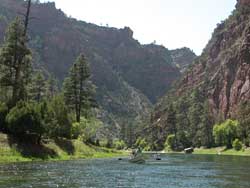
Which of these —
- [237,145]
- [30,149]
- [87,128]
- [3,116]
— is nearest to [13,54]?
[3,116]

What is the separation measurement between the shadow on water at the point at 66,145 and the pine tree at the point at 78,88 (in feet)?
72.1

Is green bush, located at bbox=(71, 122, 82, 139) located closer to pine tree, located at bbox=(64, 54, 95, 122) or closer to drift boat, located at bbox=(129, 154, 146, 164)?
pine tree, located at bbox=(64, 54, 95, 122)

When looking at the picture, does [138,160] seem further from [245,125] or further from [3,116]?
[245,125]

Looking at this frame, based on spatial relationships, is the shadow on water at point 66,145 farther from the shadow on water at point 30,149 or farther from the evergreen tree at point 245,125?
the evergreen tree at point 245,125

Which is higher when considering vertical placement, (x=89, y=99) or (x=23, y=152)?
(x=89, y=99)

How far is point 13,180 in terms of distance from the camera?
3934 cm

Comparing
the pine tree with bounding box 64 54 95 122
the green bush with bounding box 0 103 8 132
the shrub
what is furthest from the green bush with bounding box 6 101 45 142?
the pine tree with bounding box 64 54 95 122

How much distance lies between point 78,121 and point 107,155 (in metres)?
10.3

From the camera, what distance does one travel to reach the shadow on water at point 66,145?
77.5 m

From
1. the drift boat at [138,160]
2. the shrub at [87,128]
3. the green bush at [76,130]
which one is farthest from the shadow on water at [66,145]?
the shrub at [87,128]

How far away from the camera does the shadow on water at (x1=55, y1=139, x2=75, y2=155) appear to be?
77544mm

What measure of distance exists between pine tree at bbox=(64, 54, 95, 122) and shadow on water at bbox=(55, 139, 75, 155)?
22.0 metres

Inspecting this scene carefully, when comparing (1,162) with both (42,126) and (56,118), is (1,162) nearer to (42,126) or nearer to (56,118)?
(42,126)

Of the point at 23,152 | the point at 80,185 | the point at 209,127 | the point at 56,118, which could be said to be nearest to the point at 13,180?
the point at 80,185
